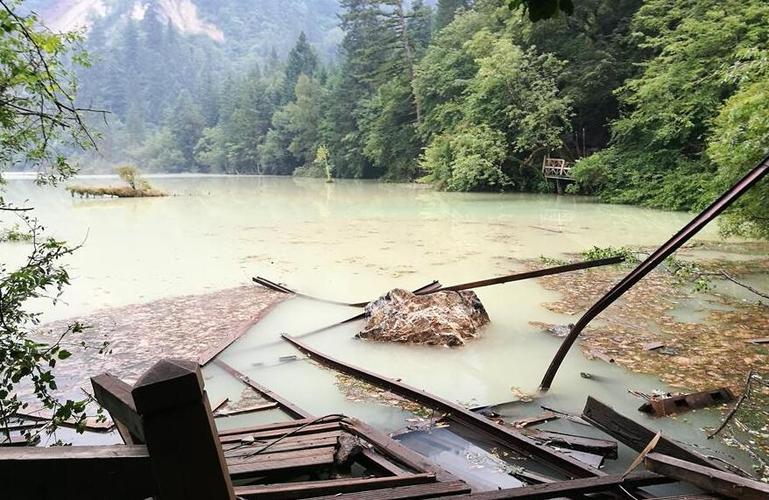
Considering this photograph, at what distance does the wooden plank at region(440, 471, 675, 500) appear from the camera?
8.30ft

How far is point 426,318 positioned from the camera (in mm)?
6250

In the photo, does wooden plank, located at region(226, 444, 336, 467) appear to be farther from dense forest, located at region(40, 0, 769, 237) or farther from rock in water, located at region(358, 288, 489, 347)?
rock in water, located at region(358, 288, 489, 347)

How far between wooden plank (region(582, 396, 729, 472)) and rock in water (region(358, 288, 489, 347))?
223cm

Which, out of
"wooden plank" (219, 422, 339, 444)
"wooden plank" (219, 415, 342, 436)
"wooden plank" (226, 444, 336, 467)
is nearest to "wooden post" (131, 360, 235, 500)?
"wooden plank" (226, 444, 336, 467)

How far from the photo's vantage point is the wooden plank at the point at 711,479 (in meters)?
2.36

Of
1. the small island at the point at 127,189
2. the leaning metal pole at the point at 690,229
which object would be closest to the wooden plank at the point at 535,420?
the leaning metal pole at the point at 690,229

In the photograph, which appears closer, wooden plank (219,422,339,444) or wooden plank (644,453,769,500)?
wooden plank (644,453,769,500)

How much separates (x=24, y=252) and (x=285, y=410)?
10606 millimetres

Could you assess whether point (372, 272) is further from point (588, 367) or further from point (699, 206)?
point (699, 206)

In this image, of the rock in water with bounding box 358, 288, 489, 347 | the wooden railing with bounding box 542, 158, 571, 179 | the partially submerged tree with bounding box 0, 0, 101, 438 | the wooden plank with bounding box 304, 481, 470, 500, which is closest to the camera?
the wooden plank with bounding box 304, 481, 470, 500

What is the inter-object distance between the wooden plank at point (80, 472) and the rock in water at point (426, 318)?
5.24 m

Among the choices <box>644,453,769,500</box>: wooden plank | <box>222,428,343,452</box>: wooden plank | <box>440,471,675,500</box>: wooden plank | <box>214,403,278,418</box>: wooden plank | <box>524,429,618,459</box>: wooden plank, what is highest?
<box>644,453,769,500</box>: wooden plank

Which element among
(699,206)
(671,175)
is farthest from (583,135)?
(699,206)

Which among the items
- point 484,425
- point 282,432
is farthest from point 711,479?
point 282,432
